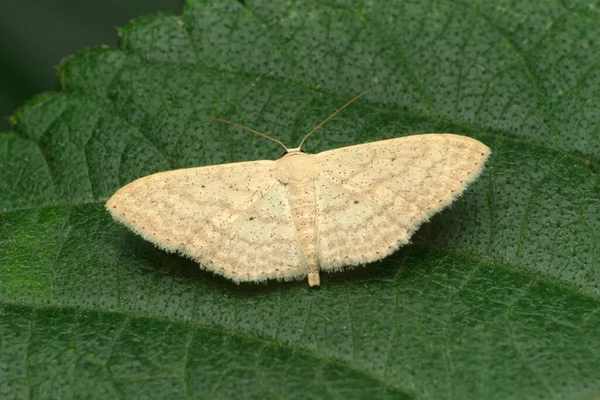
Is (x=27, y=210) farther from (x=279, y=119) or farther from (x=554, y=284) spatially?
(x=554, y=284)

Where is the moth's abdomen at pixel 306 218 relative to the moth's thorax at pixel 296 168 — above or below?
below

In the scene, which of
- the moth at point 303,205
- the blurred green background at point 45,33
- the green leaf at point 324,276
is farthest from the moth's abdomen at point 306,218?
the blurred green background at point 45,33

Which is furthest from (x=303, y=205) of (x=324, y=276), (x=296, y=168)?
(x=324, y=276)

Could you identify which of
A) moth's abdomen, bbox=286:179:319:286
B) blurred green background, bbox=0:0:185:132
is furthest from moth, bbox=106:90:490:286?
blurred green background, bbox=0:0:185:132

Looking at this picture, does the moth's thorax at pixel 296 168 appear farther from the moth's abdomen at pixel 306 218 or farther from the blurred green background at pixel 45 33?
the blurred green background at pixel 45 33

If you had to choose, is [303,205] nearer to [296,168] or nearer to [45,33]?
[296,168]

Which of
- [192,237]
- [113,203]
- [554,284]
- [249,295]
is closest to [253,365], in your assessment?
[249,295]

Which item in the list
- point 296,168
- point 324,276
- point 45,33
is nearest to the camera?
point 324,276
